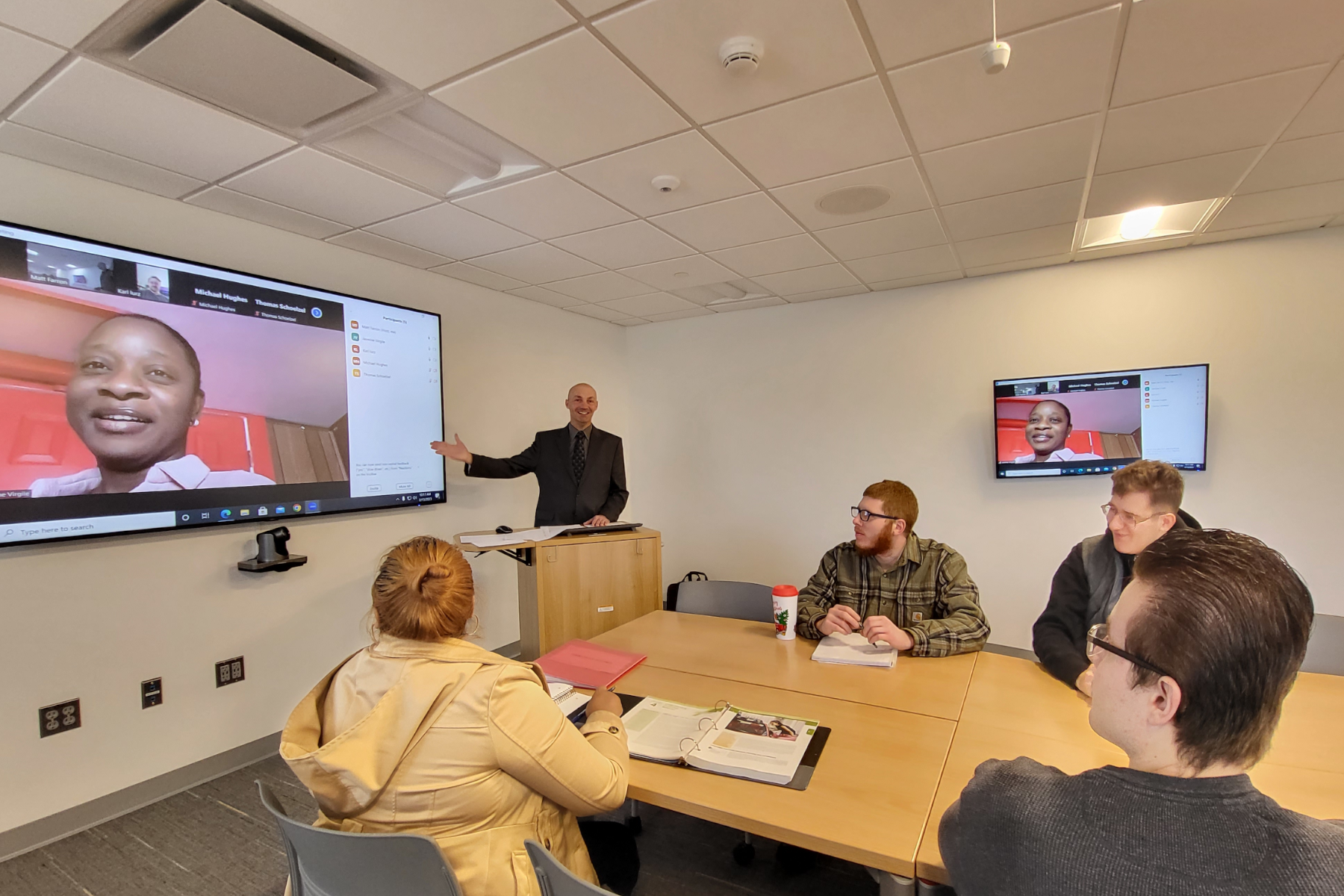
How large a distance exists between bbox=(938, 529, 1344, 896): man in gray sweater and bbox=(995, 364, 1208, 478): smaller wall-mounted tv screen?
11.5 ft

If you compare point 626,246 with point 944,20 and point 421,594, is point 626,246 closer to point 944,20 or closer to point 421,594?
point 944,20

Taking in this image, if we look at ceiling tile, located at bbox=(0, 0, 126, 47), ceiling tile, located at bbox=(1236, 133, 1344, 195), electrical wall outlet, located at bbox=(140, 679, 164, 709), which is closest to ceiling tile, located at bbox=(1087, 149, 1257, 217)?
ceiling tile, located at bbox=(1236, 133, 1344, 195)

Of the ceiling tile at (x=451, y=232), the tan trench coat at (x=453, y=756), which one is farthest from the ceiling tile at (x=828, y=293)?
the tan trench coat at (x=453, y=756)

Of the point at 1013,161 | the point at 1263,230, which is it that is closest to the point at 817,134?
the point at 1013,161

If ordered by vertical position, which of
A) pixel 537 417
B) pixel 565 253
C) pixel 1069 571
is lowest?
pixel 1069 571

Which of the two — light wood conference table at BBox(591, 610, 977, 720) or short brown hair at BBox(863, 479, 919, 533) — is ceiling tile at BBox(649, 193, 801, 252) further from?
light wood conference table at BBox(591, 610, 977, 720)

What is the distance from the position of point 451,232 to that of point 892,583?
106 inches

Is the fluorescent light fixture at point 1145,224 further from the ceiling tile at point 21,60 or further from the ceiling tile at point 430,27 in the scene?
the ceiling tile at point 21,60

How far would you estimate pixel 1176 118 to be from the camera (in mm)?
2166

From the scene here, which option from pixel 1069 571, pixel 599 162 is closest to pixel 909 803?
pixel 1069 571

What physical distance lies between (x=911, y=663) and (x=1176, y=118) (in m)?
2.12

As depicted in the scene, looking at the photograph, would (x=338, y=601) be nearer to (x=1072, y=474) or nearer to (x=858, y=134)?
(x=858, y=134)

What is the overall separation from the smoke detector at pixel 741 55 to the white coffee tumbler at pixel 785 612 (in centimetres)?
166

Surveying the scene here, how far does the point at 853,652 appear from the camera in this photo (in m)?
2.00
